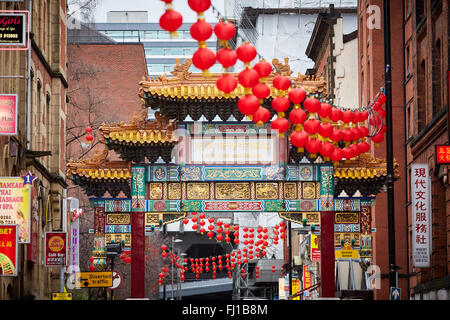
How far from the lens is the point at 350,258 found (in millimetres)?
33781

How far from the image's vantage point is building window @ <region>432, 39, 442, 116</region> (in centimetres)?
3353

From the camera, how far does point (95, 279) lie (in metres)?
31.2

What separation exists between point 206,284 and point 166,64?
149ft

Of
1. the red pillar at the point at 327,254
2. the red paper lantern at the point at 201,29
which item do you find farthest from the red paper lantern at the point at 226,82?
the red pillar at the point at 327,254

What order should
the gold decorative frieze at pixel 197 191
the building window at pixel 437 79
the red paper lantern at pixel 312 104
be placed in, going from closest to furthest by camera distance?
1. the red paper lantern at pixel 312 104
2. the gold decorative frieze at pixel 197 191
3. the building window at pixel 437 79

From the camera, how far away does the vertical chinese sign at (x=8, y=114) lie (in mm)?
24766

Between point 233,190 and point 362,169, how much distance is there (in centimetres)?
454

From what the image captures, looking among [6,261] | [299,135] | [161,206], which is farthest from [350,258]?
[6,261]

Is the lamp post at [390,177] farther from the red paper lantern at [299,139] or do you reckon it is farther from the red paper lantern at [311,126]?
the red paper lantern at [299,139]

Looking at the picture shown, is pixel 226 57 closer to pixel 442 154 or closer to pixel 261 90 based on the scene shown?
pixel 261 90

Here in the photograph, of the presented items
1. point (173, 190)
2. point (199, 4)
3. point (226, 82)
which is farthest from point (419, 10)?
point (199, 4)

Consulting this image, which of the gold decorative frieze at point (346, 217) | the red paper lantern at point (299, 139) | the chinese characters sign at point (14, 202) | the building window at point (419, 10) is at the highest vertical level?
the building window at point (419, 10)

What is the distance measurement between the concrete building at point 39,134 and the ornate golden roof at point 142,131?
2.10 m
